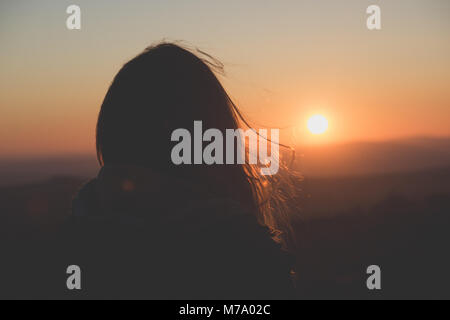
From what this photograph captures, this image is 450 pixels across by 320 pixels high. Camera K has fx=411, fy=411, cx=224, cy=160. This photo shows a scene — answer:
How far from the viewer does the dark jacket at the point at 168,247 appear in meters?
1.48

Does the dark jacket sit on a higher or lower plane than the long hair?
lower

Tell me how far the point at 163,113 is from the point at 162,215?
16.9 inches

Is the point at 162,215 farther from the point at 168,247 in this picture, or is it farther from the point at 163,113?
the point at 163,113

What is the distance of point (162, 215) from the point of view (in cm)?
158

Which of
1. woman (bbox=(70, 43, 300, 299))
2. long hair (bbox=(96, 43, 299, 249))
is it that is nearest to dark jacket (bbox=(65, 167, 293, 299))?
woman (bbox=(70, 43, 300, 299))

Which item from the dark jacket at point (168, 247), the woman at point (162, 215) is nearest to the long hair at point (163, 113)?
the woman at point (162, 215)

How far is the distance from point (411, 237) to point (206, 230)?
115 feet

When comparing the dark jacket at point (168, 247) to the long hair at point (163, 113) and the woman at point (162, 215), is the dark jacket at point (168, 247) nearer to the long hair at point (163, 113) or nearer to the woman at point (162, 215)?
the woman at point (162, 215)

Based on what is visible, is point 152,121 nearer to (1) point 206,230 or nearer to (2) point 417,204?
(1) point 206,230

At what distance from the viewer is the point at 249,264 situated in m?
1.51

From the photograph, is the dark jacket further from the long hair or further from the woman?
the long hair

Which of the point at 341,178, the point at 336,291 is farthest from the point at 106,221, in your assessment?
the point at 341,178

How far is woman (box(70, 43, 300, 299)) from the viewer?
149cm

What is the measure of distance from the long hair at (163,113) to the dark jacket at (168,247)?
140 millimetres
